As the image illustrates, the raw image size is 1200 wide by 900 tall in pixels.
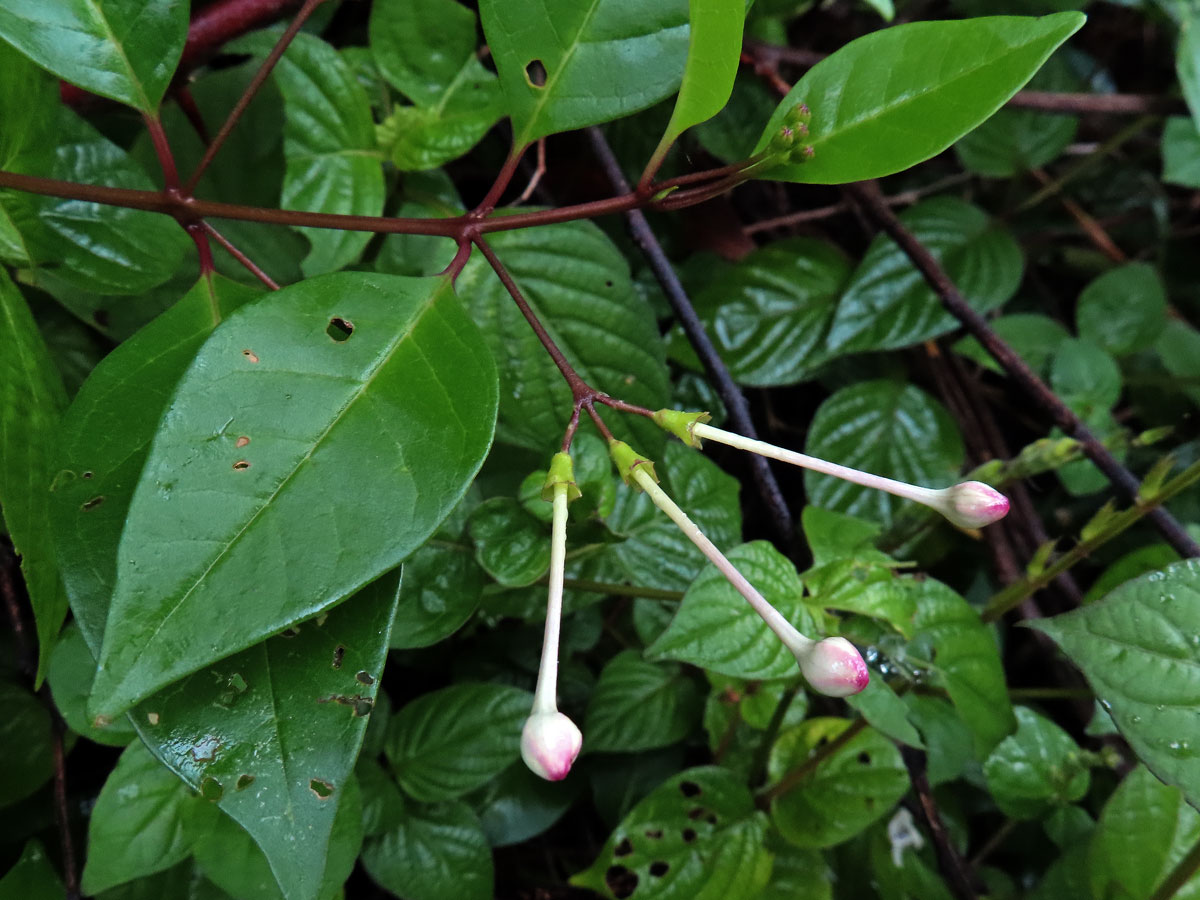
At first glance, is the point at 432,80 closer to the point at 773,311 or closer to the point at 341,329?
the point at 341,329

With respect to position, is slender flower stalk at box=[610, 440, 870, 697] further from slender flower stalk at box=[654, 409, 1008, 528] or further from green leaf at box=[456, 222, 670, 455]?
green leaf at box=[456, 222, 670, 455]

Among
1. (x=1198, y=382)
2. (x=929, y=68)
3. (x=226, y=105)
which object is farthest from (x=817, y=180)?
(x=1198, y=382)

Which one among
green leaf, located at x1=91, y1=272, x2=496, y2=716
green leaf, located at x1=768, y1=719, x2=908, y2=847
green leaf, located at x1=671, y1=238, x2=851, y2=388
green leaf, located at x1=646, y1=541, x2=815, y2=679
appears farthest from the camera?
green leaf, located at x1=671, y1=238, x2=851, y2=388

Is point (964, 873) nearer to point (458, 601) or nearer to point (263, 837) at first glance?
point (458, 601)

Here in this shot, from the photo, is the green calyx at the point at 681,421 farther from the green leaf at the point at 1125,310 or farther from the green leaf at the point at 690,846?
the green leaf at the point at 1125,310

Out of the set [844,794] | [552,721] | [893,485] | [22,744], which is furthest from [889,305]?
[22,744]

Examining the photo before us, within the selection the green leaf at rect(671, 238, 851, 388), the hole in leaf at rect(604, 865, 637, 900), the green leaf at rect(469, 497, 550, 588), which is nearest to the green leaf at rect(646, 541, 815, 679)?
the green leaf at rect(469, 497, 550, 588)
